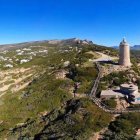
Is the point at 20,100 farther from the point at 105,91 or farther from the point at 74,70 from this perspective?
the point at 105,91

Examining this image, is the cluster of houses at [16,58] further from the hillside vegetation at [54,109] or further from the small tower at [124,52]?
the small tower at [124,52]

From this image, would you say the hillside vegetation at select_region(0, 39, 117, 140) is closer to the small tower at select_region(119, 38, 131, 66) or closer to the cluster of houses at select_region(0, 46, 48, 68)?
the small tower at select_region(119, 38, 131, 66)

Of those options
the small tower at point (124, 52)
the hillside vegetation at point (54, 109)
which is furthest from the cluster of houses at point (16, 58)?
the small tower at point (124, 52)

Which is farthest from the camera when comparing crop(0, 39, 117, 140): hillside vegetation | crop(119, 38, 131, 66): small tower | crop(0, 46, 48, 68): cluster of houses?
crop(0, 46, 48, 68): cluster of houses

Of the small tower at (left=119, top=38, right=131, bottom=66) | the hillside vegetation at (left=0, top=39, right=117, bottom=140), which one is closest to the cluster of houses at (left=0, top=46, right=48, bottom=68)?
the hillside vegetation at (left=0, top=39, right=117, bottom=140)

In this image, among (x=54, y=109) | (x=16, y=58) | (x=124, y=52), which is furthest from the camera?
(x=16, y=58)

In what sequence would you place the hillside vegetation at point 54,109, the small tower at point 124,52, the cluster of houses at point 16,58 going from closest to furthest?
the hillside vegetation at point 54,109 < the small tower at point 124,52 < the cluster of houses at point 16,58

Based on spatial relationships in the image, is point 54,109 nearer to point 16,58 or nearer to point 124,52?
point 124,52

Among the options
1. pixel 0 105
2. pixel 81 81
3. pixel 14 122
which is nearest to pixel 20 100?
pixel 0 105

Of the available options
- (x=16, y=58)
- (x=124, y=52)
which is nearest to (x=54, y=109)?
(x=124, y=52)

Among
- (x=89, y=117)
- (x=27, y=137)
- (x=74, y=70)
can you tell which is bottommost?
(x=27, y=137)

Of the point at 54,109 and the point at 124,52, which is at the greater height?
the point at 124,52
